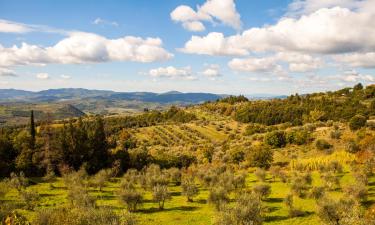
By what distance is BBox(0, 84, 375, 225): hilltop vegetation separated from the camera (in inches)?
1368

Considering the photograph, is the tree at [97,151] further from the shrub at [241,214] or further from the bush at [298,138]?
the shrub at [241,214]

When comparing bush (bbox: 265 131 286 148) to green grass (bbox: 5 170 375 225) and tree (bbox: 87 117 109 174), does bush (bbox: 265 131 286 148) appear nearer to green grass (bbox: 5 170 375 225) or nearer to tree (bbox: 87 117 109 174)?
green grass (bbox: 5 170 375 225)

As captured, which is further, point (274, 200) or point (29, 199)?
point (274, 200)

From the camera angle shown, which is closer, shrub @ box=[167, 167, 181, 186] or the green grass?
the green grass

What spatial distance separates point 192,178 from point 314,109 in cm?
11183

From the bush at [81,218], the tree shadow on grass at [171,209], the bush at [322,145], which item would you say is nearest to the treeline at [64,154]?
the bush at [322,145]

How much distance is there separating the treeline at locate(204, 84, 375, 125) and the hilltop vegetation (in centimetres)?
131

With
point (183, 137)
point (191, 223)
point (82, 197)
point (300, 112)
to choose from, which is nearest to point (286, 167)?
point (191, 223)

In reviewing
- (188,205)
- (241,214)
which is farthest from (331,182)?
(241,214)

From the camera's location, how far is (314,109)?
15925cm

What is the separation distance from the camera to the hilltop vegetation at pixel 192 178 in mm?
34750

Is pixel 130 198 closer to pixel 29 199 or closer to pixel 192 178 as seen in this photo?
pixel 29 199

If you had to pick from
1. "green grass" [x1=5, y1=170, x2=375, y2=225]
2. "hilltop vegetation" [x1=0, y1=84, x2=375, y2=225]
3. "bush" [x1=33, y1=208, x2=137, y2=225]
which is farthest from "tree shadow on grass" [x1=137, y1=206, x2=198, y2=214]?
"bush" [x1=33, y1=208, x2=137, y2=225]

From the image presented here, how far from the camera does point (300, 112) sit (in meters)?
165
